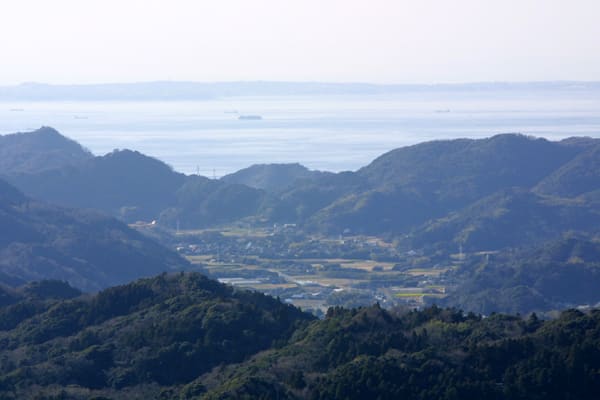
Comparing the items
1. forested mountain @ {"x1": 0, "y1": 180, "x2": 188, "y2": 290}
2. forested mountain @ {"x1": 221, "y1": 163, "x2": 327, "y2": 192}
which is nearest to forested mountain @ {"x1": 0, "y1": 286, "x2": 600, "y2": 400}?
forested mountain @ {"x1": 0, "y1": 180, "x2": 188, "y2": 290}

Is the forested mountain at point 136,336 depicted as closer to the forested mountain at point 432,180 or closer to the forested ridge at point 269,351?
the forested ridge at point 269,351

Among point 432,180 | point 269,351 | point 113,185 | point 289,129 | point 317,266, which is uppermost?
point 289,129

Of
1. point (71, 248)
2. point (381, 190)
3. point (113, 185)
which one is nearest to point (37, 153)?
point (113, 185)

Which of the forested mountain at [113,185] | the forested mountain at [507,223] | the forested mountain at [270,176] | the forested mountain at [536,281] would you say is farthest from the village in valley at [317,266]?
the forested mountain at [270,176]

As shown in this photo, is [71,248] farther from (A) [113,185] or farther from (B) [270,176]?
(B) [270,176]

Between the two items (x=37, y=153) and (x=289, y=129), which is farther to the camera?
(x=289, y=129)

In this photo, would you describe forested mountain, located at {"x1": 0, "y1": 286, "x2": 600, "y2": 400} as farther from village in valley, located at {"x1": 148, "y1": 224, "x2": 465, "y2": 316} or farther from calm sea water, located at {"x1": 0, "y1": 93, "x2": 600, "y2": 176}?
calm sea water, located at {"x1": 0, "y1": 93, "x2": 600, "y2": 176}
